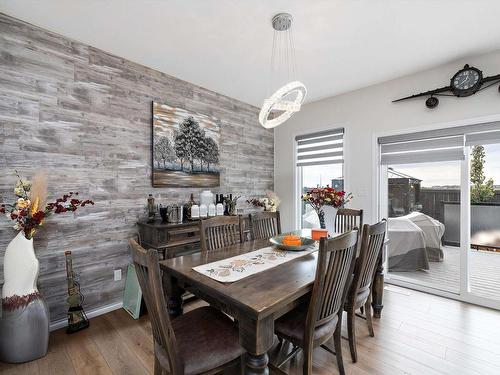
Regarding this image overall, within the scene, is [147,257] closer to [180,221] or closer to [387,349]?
[180,221]

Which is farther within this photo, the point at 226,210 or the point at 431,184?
the point at 226,210

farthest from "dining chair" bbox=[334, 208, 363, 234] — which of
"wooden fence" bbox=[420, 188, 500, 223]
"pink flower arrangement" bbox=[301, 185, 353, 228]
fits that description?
"wooden fence" bbox=[420, 188, 500, 223]

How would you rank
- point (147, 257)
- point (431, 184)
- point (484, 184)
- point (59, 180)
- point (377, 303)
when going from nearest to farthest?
1. point (147, 257)
2. point (59, 180)
3. point (377, 303)
4. point (484, 184)
5. point (431, 184)

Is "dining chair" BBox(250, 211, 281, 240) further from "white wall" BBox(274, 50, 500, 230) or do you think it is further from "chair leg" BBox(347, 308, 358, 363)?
"white wall" BBox(274, 50, 500, 230)

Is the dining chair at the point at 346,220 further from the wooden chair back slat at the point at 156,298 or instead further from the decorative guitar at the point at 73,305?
the decorative guitar at the point at 73,305

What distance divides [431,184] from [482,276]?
1218 mm

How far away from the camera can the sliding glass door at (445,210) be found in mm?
2801

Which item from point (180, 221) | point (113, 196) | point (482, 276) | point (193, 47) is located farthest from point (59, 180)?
point (482, 276)

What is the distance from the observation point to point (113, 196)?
263cm

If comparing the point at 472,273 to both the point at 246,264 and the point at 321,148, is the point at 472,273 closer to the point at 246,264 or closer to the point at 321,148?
the point at 321,148

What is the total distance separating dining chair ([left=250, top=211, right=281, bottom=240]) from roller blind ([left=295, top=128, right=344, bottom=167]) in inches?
67.8

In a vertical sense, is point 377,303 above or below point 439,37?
below

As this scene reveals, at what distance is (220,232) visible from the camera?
7.42 feet

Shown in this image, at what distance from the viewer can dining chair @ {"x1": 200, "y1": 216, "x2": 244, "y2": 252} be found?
2.10m
